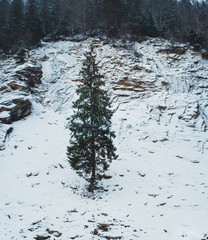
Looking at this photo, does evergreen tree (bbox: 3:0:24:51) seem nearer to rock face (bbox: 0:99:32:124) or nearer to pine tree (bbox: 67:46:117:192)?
rock face (bbox: 0:99:32:124)

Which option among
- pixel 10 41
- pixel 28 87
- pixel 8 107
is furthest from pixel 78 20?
pixel 8 107

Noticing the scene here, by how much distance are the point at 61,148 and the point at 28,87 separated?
524 inches

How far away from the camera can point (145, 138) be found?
15.5 meters

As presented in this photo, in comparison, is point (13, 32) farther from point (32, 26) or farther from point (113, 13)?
point (113, 13)

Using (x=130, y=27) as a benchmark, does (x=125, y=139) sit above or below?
below

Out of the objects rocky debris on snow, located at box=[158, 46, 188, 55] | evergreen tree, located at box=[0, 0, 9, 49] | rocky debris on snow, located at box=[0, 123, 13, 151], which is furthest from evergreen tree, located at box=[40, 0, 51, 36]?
rocky debris on snow, located at box=[0, 123, 13, 151]

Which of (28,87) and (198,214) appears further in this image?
(28,87)

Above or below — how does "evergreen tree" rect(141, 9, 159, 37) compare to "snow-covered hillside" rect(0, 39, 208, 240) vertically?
above

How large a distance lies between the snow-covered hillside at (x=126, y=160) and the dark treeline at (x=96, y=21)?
25.6 feet

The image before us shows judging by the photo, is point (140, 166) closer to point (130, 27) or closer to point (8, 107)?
point (8, 107)

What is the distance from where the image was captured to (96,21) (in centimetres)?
3669

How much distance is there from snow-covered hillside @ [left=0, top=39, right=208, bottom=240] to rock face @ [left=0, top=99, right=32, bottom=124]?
881mm

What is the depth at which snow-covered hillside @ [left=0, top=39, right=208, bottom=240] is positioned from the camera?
7336mm

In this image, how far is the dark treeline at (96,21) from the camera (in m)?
32.8
